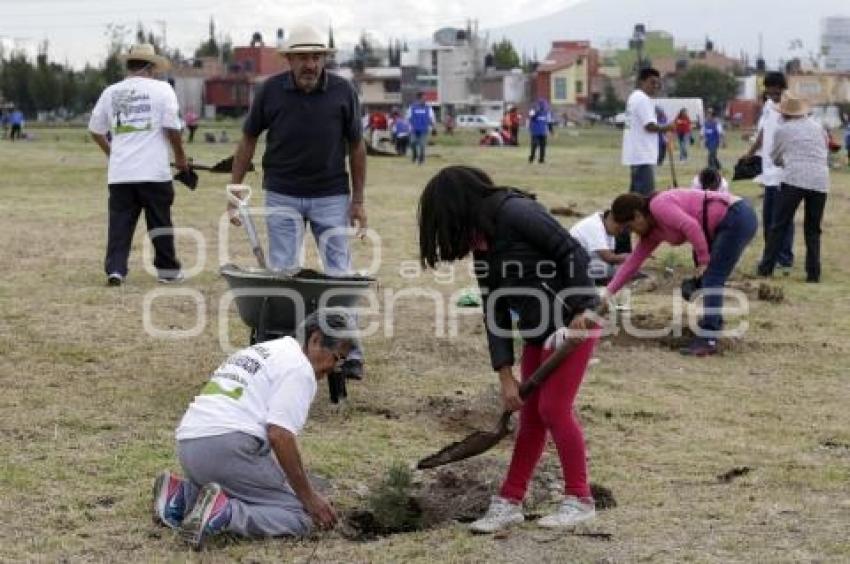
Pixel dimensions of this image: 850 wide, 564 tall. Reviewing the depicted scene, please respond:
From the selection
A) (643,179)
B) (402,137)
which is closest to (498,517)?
(643,179)

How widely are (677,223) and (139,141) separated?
4451 mm

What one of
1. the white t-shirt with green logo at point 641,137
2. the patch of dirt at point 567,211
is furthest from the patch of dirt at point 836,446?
the patch of dirt at point 567,211

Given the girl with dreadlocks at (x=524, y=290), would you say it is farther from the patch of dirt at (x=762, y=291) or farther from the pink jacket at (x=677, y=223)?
the patch of dirt at (x=762, y=291)

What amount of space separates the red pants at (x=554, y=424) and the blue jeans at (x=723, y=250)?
13.2ft

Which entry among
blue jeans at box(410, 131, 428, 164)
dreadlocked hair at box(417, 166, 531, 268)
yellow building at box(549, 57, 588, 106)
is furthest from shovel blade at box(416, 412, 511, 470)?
yellow building at box(549, 57, 588, 106)

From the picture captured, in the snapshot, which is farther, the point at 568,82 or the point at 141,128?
the point at 568,82

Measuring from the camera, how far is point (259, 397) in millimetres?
5535

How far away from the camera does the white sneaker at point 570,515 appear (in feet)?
18.4

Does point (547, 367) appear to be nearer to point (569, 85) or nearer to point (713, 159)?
point (713, 159)

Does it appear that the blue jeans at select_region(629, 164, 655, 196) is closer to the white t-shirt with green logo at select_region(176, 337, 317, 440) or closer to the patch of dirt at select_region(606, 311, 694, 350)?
the patch of dirt at select_region(606, 311, 694, 350)

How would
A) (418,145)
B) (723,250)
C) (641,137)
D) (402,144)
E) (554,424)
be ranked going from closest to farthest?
(554,424), (723,250), (641,137), (418,145), (402,144)

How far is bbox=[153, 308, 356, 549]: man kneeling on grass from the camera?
17.8 ft

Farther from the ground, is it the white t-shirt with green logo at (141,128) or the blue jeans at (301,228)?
the white t-shirt with green logo at (141,128)

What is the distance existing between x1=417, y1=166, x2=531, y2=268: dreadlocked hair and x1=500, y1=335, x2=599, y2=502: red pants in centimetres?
57
